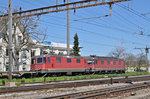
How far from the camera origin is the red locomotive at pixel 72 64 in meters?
30.9

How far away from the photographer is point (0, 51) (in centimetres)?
4603

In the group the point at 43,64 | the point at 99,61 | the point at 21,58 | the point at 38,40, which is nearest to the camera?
the point at 43,64

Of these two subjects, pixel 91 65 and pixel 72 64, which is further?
pixel 91 65

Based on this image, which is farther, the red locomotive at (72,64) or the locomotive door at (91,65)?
the locomotive door at (91,65)

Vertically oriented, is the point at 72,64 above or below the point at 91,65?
above

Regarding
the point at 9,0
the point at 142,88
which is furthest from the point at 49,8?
the point at 142,88

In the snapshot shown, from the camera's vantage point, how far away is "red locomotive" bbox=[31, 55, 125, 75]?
30875 millimetres

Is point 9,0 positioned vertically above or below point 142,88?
above

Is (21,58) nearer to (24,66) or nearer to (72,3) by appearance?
(24,66)

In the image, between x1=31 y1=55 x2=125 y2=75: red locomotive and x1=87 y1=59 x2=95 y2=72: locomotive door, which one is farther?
x1=87 y1=59 x2=95 y2=72: locomotive door

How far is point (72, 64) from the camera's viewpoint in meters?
34.2

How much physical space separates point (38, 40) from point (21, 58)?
12.1 m

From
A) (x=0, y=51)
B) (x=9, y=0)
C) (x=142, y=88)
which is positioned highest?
(x=9, y=0)

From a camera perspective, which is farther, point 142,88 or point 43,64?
point 43,64
